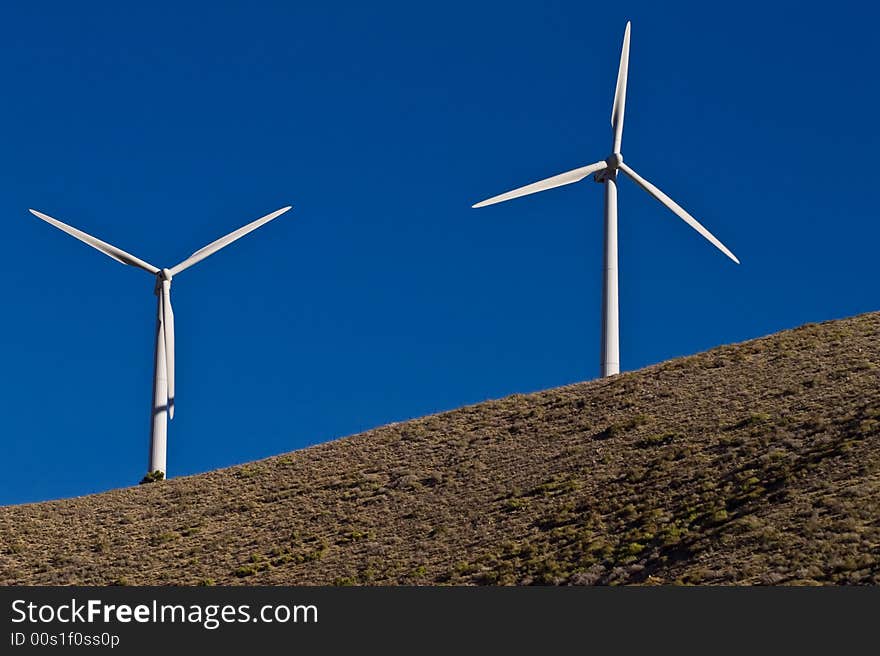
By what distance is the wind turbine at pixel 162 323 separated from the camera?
83.4 meters

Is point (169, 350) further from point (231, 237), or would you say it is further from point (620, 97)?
point (620, 97)

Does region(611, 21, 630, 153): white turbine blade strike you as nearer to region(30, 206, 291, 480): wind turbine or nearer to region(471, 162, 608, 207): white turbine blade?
region(471, 162, 608, 207): white turbine blade

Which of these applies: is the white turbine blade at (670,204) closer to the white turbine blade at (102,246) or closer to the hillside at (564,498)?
the hillside at (564,498)

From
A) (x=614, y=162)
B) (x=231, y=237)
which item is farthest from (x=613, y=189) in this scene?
(x=231, y=237)

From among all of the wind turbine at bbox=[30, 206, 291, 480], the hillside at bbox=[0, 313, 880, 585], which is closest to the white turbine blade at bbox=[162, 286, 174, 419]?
the wind turbine at bbox=[30, 206, 291, 480]

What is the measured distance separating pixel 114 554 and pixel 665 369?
31.9 meters

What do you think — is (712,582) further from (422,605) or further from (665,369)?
(665,369)

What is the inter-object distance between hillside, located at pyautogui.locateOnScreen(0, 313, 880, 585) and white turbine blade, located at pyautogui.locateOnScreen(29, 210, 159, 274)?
57.0 feet

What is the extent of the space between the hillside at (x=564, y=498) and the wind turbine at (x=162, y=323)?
4.95 meters

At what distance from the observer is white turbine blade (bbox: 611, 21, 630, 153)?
81.1 meters

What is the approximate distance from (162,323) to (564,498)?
3560 centimetres

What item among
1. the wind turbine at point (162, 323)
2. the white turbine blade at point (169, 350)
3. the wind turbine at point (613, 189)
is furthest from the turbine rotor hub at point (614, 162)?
the white turbine blade at point (169, 350)

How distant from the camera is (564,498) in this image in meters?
59.7

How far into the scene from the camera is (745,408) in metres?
66.4
